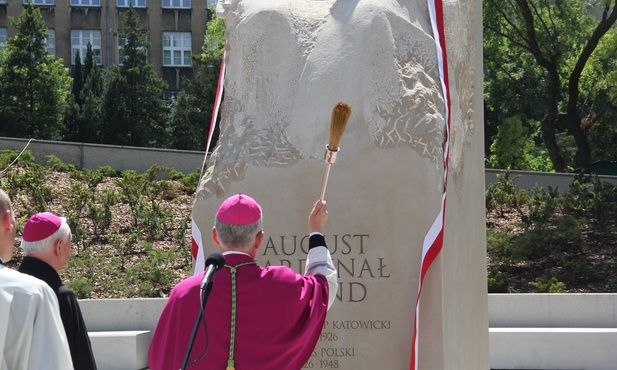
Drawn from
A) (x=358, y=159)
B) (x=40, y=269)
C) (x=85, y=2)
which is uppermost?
(x=85, y=2)

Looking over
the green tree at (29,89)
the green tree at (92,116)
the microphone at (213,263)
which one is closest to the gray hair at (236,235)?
the microphone at (213,263)

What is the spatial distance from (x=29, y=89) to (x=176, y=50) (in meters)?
18.3

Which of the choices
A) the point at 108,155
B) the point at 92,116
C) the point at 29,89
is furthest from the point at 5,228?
the point at 92,116

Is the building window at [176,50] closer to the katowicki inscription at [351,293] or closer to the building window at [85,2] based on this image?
the building window at [85,2]

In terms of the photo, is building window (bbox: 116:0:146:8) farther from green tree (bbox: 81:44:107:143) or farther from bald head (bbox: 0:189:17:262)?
bald head (bbox: 0:189:17:262)

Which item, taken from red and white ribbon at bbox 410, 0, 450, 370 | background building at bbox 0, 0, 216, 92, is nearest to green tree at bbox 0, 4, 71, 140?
background building at bbox 0, 0, 216, 92

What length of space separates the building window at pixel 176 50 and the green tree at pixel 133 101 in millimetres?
14000

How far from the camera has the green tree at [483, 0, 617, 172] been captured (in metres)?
22.4

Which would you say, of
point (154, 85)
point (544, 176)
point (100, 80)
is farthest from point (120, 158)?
point (100, 80)

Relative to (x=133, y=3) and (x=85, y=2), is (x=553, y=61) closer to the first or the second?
(x=133, y=3)

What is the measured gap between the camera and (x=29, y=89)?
1268 inches

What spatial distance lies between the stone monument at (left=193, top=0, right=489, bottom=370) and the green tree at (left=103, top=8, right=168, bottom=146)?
27872 millimetres

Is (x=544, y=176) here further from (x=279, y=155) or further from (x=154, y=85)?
(x=154, y=85)

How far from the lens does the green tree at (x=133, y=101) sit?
113ft
